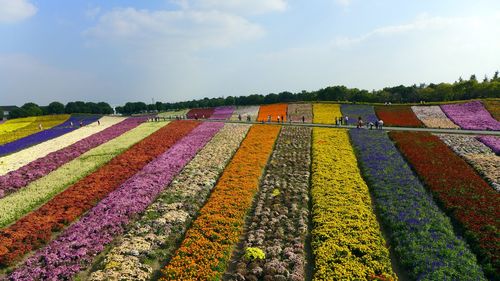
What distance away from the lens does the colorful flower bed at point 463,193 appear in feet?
55.5

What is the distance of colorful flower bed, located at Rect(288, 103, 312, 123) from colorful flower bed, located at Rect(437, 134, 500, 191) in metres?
26.9

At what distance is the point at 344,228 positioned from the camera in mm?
19609

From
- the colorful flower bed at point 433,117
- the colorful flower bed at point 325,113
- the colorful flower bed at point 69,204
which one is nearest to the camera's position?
the colorful flower bed at point 69,204

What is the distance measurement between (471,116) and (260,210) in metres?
45.7

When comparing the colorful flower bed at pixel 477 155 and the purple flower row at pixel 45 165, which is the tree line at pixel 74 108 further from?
the colorful flower bed at pixel 477 155

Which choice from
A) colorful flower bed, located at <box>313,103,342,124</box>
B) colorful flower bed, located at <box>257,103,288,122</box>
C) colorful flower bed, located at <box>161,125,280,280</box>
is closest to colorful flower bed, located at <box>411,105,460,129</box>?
colorful flower bed, located at <box>313,103,342,124</box>

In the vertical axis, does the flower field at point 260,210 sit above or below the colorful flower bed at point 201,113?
below

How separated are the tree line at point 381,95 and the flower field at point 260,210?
46343 mm

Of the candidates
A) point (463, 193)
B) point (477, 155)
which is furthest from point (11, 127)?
point (477, 155)

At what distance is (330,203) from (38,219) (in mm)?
19809

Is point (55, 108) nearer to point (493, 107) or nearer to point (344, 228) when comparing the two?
point (344, 228)

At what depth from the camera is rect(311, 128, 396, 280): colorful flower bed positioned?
1582 cm

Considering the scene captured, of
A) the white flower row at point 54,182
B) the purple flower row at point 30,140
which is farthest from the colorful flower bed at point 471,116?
the purple flower row at point 30,140

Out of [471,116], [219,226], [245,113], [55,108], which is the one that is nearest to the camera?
[219,226]
